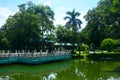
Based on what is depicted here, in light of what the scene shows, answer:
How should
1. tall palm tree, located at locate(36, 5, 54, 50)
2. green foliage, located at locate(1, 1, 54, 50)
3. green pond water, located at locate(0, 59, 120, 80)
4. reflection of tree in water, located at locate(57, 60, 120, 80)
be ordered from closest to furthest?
green pond water, located at locate(0, 59, 120, 80) → reflection of tree in water, located at locate(57, 60, 120, 80) → green foliage, located at locate(1, 1, 54, 50) → tall palm tree, located at locate(36, 5, 54, 50)

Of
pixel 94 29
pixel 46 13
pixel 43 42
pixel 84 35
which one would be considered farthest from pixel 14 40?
pixel 94 29

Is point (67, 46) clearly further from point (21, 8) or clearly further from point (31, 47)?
point (21, 8)

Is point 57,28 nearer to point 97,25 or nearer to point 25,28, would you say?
point 97,25

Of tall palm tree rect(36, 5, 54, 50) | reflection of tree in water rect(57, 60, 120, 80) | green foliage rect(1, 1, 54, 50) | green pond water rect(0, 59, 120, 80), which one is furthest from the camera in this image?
tall palm tree rect(36, 5, 54, 50)

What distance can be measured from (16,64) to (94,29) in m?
26.7

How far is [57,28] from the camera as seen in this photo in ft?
177

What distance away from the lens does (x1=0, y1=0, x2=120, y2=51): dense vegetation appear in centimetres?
4119

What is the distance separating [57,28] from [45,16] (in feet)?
18.2

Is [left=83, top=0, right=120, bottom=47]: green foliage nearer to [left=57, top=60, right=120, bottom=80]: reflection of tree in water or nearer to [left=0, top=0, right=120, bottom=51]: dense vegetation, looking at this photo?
[left=0, top=0, right=120, bottom=51]: dense vegetation

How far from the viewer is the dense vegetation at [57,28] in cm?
4119

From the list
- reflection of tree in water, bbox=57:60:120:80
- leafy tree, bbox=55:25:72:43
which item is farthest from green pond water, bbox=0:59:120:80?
leafy tree, bbox=55:25:72:43

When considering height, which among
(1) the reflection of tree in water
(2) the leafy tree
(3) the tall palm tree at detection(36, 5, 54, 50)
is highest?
(3) the tall palm tree at detection(36, 5, 54, 50)

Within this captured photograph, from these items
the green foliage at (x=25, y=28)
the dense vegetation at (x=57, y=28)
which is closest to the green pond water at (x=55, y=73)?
the dense vegetation at (x=57, y=28)

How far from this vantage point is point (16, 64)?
28.8 m
